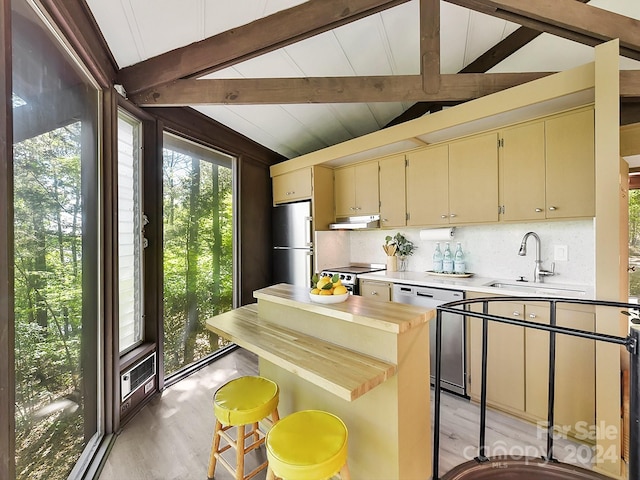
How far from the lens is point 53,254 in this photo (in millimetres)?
1461

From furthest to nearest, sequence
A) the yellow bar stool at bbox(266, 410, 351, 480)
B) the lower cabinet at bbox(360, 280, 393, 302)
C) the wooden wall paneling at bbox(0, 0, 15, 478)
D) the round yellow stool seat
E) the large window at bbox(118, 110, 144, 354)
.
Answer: the lower cabinet at bbox(360, 280, 393, 302), the large window at bbox(118, 110, 144, 354), the round yellow stool seat, the yellow bar stool at bbox(266, 410, 351, 480), the wooden wall paneling at bbox(0, 0, 15, 478)

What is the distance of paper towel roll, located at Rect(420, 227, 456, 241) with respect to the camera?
300 centimetres

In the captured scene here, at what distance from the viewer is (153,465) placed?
1.79m

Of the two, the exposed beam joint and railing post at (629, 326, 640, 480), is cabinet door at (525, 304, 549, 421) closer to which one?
railing post at (629, 326, 640, 480)

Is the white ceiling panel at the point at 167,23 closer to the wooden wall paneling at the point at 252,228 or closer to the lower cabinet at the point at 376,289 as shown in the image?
the wooden wall paneling at the point at 252,228

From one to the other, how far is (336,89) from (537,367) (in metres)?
2.48

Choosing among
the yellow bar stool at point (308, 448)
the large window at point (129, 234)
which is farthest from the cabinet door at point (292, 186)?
the yellow bar stool at point (308, 448)

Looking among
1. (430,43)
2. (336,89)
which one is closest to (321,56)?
(336,89)

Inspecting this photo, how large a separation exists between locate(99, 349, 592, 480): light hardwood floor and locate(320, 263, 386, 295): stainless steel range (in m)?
1.28

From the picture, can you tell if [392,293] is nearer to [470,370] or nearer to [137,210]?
[470,370]

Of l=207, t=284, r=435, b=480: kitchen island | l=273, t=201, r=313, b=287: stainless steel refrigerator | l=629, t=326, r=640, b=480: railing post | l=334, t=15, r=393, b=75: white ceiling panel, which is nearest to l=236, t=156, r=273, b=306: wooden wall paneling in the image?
l=273, t=201, r=313, b=287: stainless steel refrigerator

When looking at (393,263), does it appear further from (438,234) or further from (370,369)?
(370,369)

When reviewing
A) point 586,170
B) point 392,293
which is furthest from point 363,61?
point 392,293

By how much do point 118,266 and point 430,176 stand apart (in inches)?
109
